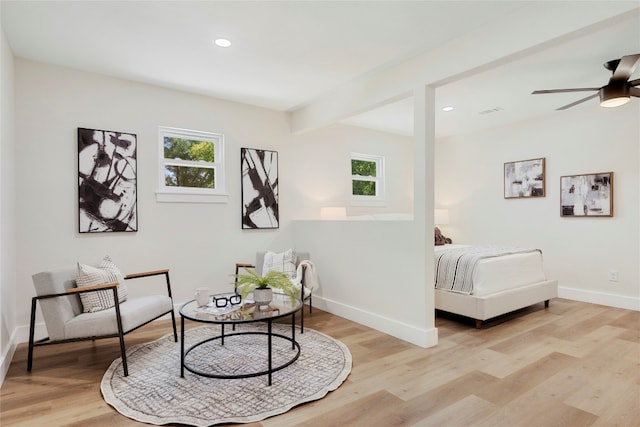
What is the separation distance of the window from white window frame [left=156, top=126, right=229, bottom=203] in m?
2.11

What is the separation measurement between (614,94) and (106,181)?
4626mm

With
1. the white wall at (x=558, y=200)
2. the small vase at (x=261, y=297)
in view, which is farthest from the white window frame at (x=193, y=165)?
the white wall at (x=558, y=200)

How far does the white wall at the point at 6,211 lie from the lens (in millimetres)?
2498

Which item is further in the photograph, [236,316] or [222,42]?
[222,42]

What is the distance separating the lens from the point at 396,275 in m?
3.26

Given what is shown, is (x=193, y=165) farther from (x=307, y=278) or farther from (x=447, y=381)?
(x=447, y=381)

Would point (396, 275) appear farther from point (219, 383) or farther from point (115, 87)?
point (115, 87)

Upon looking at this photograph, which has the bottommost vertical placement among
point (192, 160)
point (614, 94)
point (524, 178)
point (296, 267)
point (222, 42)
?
point (296, 267)

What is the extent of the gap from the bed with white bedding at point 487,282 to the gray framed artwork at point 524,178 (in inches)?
49.7

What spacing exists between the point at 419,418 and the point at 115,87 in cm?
388

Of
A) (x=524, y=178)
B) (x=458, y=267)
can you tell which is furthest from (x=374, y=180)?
(x=458, y=267)

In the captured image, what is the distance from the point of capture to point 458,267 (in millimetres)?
3695

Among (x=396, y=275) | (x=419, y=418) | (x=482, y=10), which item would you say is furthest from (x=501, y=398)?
(x=482, y=10)

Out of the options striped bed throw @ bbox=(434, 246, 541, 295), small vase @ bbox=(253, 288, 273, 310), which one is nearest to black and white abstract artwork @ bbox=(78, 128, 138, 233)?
small vase @ bbox=(253, 288, 273, 310)
